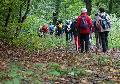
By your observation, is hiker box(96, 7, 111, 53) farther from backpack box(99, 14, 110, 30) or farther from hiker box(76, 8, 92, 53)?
hiker box(76, 8, 92, 53)

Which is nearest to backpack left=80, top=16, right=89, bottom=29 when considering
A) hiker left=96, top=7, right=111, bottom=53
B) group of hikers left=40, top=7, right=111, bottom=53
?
group of hikers left=40, top=7, right=111, bottom=53

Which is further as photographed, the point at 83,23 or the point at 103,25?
the point at 103,25

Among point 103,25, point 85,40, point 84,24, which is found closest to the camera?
point 84,24

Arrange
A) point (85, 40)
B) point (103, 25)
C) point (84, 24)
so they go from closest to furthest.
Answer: point (84, 24), point (85, 40), point (103, 25)

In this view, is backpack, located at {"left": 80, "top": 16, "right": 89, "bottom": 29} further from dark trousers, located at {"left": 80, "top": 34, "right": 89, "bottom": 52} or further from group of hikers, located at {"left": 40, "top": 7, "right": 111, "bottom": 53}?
dark trousers, located at {"left": 80, "top": 34, "right": 89, "bottom": 52}

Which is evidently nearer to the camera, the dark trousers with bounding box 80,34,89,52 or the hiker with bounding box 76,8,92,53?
the hiker with bounding box 76,8,92,53

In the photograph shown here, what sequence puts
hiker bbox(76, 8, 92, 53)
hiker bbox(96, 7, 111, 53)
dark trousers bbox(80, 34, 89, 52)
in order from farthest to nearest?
hiker bbox(96, 7, 111, 53) < dark trousers bbox(80, 34, 89, 52) < hiker bbox(76, 8, 92, 53)

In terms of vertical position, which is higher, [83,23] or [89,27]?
[83,23]

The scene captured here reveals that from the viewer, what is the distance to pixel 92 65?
454 inches

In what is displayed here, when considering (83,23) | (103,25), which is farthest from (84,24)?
(103,25)

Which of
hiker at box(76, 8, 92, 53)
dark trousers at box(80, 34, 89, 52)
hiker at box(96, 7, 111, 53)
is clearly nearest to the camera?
hiker at box(76, 8, 92, 53)

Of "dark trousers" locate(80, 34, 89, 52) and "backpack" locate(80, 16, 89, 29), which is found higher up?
"backpack" locate(80, 16, 89, 29)

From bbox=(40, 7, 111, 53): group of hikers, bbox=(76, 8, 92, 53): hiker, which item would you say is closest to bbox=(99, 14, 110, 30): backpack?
bbox=(40, 7, 111, 53): group of hikers

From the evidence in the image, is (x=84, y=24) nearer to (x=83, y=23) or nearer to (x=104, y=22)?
(x=83, y=23)
